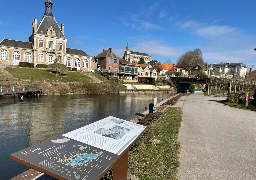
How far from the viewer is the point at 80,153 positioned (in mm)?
3662

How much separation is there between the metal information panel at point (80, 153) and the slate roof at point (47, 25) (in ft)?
182

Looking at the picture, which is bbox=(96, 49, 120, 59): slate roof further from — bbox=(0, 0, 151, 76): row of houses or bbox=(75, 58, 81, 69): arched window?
bbox=(75, 58, 81, 69): arched window

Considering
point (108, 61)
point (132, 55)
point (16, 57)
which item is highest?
point (132, 55)

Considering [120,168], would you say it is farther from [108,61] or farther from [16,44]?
[108,61]

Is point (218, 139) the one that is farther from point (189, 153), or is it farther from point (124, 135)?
point (124, 135)

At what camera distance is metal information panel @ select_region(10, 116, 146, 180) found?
3049 mm

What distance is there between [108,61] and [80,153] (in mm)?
66702

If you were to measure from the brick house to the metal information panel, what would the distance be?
6318cm

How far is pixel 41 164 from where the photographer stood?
10.00 ft

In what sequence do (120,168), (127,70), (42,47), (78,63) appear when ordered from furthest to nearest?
(127,70) < (78,63) < (42,47) < (120,168)

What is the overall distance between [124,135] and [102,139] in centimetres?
70

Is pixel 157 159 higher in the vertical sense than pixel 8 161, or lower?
higher

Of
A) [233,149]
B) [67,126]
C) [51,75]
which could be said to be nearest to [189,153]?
[233,149]

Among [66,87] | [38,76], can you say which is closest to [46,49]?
[38,76]
